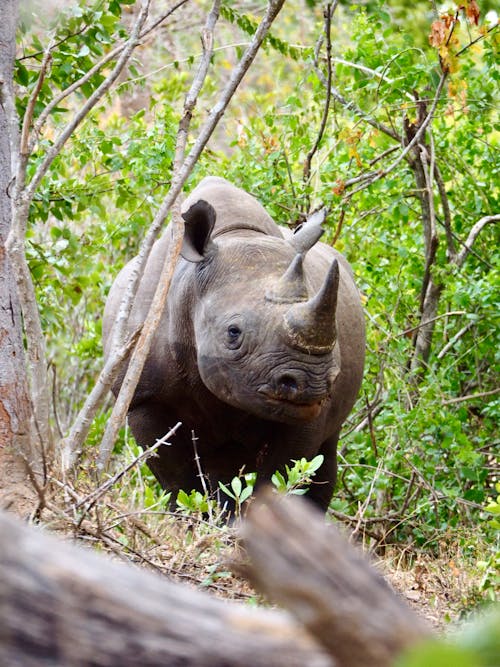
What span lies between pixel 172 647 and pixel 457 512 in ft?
20.1

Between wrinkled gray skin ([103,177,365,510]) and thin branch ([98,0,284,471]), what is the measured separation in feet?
1.83

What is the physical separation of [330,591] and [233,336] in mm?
4200

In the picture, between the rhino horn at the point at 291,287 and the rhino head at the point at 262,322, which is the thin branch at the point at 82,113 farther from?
the rhino horn at the point at 291,287

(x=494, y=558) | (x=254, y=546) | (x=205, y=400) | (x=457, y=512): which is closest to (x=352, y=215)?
(x=457, y=512)

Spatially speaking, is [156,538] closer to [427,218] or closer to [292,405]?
[292,405]

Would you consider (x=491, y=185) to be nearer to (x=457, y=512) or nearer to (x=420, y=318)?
(x=420, y=318)

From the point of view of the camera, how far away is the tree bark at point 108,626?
1537 mm

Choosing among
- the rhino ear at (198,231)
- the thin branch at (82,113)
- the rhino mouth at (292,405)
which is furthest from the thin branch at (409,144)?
the thin branch at (82,113)

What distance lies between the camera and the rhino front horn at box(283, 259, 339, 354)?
5344mm

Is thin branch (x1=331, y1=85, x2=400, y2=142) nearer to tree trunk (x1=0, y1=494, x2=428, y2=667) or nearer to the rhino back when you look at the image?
the rhino back

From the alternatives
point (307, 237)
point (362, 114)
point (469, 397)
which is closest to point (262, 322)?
point (307, 237)

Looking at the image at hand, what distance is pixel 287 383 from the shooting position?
548 cm

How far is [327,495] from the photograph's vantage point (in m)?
7.15

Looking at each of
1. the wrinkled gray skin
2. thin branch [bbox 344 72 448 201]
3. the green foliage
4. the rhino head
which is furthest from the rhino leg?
the green foliage
